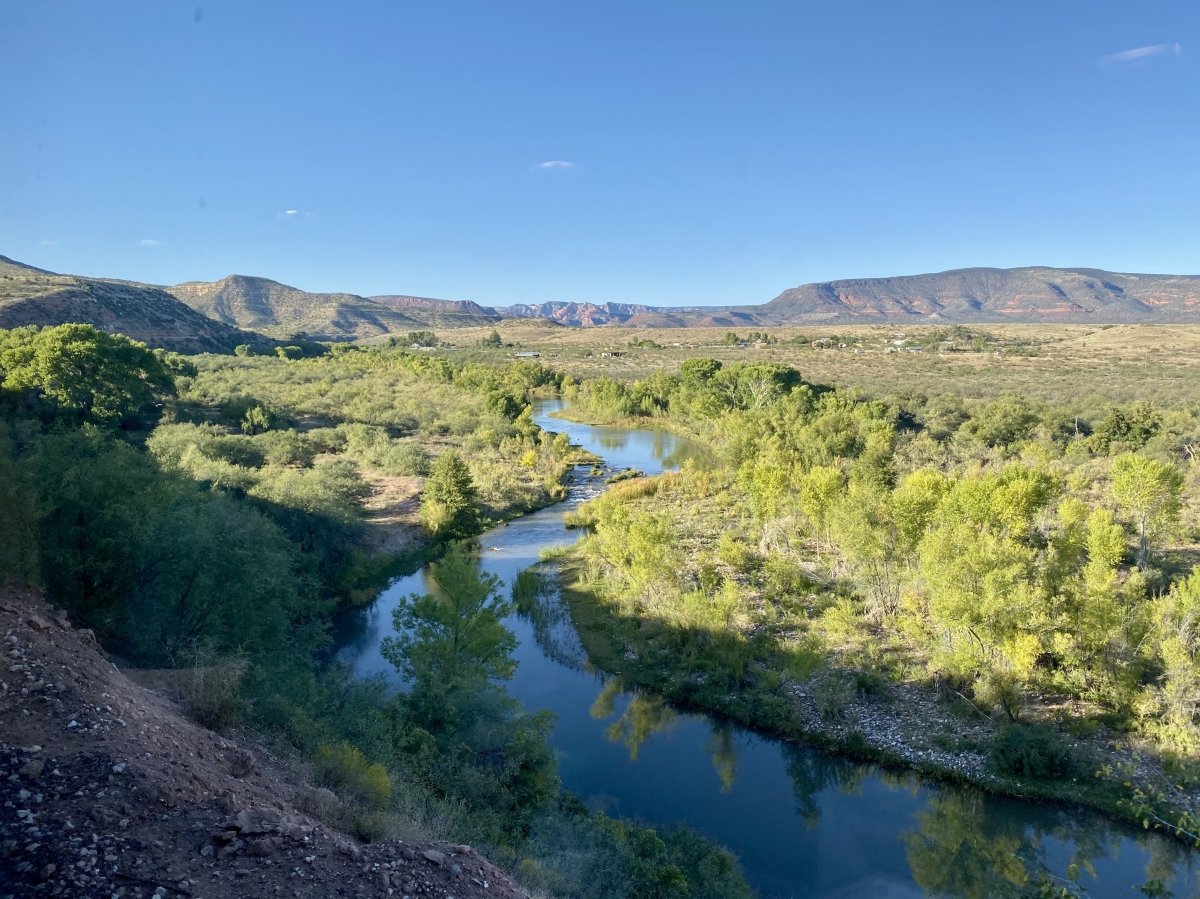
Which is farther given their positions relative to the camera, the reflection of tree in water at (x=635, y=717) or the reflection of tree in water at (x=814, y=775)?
the reflection of tree in water at (x=635, y=717)

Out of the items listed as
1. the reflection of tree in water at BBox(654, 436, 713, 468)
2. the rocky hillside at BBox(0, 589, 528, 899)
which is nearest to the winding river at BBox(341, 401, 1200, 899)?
the rocky hillside at BBox(0, 589, 528, 899)

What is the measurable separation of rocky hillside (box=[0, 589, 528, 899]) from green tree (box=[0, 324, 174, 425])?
108ft

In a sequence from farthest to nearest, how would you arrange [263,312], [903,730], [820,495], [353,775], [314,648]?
[263,312] → [820,495] → [314,648] → [903,730] → [353,775]

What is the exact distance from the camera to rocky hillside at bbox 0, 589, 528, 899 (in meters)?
6.49

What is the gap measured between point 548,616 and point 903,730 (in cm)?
1292

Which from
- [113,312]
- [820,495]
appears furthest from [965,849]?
[113,312]

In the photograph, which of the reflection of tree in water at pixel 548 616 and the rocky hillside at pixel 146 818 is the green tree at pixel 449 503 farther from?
the rocky hillside at pixel 146 818

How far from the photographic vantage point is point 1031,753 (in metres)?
16.2

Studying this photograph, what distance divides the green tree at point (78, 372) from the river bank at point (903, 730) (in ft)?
104

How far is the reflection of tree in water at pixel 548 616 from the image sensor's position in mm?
23719

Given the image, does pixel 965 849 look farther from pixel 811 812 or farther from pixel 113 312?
pixel 113 312

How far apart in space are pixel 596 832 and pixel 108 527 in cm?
1195

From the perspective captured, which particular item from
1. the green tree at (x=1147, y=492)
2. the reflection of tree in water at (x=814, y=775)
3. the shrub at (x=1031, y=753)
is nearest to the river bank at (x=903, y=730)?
the shrub at (x=1031, y=753)

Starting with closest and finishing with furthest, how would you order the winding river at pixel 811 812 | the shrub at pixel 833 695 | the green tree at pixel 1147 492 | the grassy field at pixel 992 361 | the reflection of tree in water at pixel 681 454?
the winding river at pixel 811 812 → the shrub at pixel 833 695 → the green tree at pixel 1147 492 → the reflection of tree in water at pixel 681 454 → the grassy field at pixel 992 361
